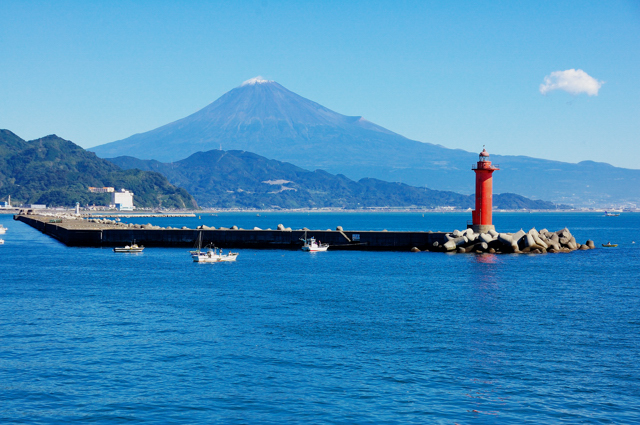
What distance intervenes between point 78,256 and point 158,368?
38.3 m

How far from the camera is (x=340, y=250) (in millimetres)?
58562

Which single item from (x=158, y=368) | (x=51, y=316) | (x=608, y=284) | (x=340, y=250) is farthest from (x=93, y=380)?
(x=340, y=250)

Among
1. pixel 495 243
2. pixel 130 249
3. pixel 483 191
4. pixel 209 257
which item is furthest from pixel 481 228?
pixel 130 249

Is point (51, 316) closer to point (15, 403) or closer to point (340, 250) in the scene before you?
point (15, 403)

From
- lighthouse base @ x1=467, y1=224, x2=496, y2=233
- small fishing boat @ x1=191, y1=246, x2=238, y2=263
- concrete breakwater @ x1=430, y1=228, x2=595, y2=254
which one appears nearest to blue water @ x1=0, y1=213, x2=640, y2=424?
small fishing boat @ x1=191, y1=246, x2=238, y2=263

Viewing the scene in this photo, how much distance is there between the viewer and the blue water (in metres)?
14.9

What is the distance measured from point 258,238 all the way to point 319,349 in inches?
1526

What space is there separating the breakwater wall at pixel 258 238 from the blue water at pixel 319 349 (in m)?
16.8

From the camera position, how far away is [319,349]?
789 inches

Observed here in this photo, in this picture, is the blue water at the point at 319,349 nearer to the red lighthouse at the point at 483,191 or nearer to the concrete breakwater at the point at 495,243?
the concrete breakwater at the point at 495,243

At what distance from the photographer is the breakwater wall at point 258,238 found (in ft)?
183

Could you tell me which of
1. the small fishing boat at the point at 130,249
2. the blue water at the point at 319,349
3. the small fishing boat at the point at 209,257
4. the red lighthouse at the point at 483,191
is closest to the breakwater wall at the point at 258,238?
the red lighthouse at the point at 483,191

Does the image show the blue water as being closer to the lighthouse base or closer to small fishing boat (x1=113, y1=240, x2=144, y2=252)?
the lighthouse base

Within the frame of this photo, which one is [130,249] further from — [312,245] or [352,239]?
[352,239]
